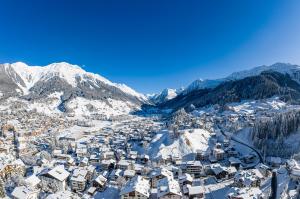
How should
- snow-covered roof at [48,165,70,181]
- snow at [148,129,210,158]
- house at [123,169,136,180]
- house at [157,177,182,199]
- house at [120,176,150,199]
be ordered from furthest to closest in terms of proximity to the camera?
snow at [148,129,210,158]
house at [123,169,136,180]
snow-covered roof at [48,165,70,181]
house at [120,176,150,199]
house at [157,177,182,199]

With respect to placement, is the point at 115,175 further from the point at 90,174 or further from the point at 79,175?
the point at 79,175

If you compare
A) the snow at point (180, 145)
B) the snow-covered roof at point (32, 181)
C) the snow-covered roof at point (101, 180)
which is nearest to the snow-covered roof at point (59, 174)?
the snow-covered roof at point (32, 181)

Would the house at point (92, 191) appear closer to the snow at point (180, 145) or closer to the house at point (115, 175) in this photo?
the house at point (115, 175)

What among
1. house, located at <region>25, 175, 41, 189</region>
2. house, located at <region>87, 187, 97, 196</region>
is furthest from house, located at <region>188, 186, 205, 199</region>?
house, located at <region>25, 175, 41, 189</region>

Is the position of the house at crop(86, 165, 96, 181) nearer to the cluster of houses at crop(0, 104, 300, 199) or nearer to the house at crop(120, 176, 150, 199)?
the cluster of houses at crop(0, 104, 300, 199)

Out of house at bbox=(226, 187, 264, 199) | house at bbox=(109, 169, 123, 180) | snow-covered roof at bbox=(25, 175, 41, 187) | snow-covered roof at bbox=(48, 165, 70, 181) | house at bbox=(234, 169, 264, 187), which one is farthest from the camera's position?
house at bbox=(109, 169, 123, 180)

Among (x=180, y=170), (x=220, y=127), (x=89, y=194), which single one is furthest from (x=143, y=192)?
(x=220, y=127)

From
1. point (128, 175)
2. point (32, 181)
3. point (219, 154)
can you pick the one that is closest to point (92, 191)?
point (128, 175)

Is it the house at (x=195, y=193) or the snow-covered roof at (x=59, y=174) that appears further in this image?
the snow-covered roof at (x=59, y=174)
